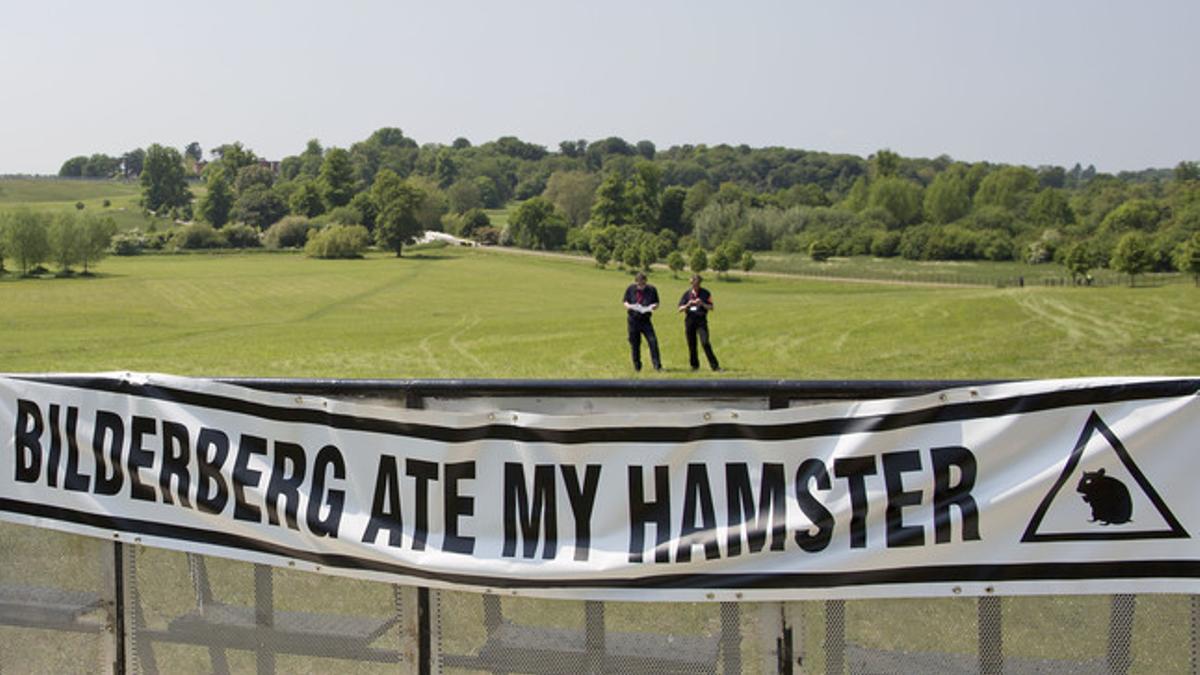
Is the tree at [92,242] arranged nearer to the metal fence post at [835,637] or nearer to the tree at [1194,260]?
the tree at [1194,260]

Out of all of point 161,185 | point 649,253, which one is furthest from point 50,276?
point 161,185

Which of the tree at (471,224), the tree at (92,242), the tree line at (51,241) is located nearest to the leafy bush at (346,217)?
the tree at (471,224)

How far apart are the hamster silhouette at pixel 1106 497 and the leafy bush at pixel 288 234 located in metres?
144

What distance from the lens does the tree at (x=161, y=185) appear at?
190 metres

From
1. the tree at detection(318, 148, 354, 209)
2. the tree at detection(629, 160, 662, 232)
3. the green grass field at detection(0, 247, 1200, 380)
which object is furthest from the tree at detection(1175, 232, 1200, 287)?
the tree at detection(318, 148, 354, 209)

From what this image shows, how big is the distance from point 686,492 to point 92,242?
103 m

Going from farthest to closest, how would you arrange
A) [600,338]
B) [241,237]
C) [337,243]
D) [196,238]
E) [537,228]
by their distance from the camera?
[537,228] < [241,237] < [196,238] < [337,243] < [600,338]

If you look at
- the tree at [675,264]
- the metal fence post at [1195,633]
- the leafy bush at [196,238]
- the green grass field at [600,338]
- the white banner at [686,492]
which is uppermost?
the leafy bush at [196,238]

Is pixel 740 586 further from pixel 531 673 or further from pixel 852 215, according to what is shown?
pixel 852 215

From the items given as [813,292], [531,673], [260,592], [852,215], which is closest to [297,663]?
[260,592]

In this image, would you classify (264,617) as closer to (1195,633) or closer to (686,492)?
(686,492)

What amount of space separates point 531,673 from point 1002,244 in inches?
5707

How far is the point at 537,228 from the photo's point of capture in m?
159

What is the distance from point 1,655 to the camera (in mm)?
5578
